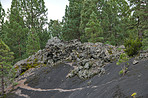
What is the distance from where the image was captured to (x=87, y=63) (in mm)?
17797

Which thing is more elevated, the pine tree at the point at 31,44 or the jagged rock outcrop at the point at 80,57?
the pine tree at the point at 31,44

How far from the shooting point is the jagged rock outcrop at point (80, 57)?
17397mm

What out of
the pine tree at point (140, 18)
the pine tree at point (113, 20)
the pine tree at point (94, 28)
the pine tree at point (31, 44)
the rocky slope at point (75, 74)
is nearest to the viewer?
the rocky slope at point (75, 74)

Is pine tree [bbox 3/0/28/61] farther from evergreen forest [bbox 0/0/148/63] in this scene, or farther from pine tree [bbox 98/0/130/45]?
pine tree [bbox 98/0/130/45]

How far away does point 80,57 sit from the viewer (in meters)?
22.5

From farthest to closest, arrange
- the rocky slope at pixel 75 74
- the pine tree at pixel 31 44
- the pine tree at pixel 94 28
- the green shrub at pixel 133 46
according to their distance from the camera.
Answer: the pine tree at pixel 31 44 < the pine tree at pixel 94 28 < the green shrub at pixel 133 46 < the rocky slope at pixel 75 74

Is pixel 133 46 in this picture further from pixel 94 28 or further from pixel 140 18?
pixel 94 28

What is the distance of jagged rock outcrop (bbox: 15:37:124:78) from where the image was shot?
17.4 m

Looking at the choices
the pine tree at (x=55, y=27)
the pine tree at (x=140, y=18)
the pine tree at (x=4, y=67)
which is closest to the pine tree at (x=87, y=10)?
the pine tree at (x=140, y=18)

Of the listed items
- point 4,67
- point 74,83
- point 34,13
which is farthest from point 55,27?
point 74,83

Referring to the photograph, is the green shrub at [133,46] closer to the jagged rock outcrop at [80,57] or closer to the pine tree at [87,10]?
the jagged rock outcrop at [80,57]

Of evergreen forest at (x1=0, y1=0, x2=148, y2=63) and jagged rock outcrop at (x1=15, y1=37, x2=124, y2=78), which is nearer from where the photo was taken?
jagged rock outcrop at (x1=15, y1=37, x2=124, y2=78)

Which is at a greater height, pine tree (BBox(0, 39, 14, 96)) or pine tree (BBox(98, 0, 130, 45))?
pine tree (BBox(98, 0, 130, 45))

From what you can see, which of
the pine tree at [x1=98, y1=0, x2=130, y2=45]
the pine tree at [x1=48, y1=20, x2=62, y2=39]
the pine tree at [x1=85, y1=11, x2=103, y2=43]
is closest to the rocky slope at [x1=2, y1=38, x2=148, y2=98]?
the pine tree at [x1=85, y1=11, x2=103, y2=43]
